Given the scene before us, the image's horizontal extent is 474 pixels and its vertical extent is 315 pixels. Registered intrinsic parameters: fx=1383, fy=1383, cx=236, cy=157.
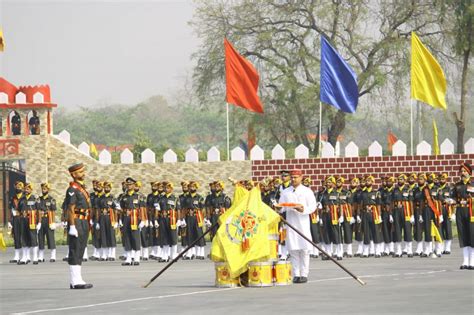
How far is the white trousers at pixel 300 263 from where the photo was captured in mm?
21641

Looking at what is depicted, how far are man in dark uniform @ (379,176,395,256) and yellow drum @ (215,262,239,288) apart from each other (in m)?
9.99

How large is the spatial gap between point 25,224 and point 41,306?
13.5 meters

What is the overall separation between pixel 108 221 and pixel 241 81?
11938mm

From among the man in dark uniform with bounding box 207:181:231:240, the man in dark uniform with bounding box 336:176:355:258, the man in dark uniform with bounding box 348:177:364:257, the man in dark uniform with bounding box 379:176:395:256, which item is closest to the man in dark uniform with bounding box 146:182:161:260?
the man in dark uniform with bounding box 207:181:231:240

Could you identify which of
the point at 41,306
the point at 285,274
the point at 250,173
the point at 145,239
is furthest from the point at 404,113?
the point at 41,306

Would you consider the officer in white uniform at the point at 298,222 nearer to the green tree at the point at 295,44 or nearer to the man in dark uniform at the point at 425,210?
the man in dark uniform at the point at 425,210

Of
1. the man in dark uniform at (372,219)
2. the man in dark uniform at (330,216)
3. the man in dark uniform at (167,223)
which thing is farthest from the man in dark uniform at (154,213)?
the man in dark uniform at (372,219)

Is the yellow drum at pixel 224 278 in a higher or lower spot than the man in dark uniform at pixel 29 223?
lower

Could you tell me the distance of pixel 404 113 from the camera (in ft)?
190

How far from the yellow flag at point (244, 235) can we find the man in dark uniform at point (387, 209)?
9354mm

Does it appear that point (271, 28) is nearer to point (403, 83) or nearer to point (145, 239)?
point (403, 83)

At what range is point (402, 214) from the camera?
30.4 metres

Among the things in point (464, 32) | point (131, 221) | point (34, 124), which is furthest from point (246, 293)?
point (464, 32)

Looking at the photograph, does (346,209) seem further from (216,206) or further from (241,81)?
(241,81)
